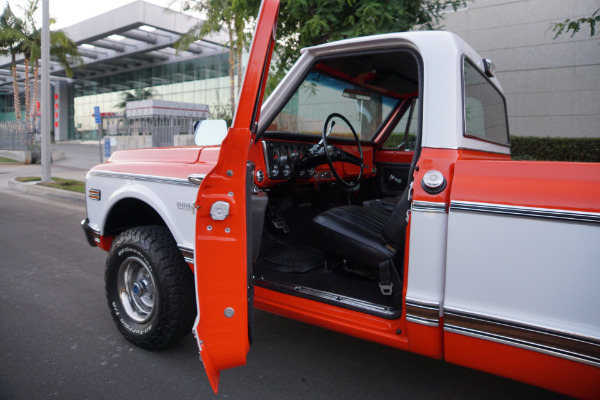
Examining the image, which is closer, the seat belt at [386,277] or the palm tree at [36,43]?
the seat belt at [386,277]

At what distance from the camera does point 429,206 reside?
6.28 feet

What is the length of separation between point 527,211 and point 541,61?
12008 mm

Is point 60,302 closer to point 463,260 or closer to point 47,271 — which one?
point 47,271

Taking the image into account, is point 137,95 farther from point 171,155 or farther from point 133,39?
point 171,155

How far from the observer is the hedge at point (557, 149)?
33.4 ft

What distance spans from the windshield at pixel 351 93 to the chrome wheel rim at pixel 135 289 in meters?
1.26

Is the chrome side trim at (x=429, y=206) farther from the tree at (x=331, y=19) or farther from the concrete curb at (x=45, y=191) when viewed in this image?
the concrete curb at (x=45, y=191)

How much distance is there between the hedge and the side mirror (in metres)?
9.17

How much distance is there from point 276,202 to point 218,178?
1.46m

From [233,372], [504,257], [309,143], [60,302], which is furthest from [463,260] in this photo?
[60,302]

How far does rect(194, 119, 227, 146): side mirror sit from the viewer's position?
2.75 metres

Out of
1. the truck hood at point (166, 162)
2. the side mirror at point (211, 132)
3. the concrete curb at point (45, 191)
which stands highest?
the side mirror at point (211, 132)

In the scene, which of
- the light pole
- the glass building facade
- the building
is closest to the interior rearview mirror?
the light pole

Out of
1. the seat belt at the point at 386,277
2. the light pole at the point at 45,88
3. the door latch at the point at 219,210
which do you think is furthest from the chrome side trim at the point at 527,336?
the light pole at the point at 45,88
